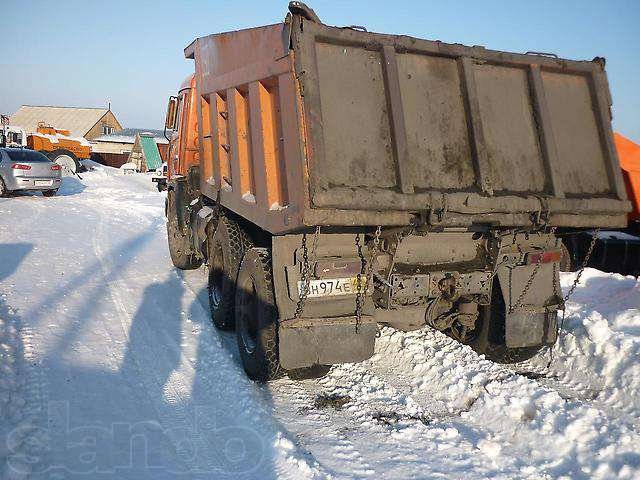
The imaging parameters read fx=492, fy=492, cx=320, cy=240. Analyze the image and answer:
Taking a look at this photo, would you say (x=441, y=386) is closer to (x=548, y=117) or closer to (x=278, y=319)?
(x=278, y=319)

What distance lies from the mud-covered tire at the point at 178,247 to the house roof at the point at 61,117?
191ft

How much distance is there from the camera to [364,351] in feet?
13.3

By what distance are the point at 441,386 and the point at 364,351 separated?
2.80ft

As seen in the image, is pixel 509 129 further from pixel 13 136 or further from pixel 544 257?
pixel 13 136

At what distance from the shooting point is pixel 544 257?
14.8 feet

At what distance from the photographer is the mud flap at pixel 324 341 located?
3918mm

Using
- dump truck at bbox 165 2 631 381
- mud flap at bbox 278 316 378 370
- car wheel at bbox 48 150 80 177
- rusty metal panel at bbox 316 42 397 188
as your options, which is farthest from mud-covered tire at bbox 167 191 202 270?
car wheel at bbox 48 150 80 177

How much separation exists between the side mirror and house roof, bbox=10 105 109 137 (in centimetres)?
5813

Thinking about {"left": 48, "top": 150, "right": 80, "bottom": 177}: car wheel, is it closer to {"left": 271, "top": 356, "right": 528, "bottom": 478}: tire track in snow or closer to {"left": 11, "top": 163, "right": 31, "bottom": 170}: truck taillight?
{"left": 11, "top": 163, "right": 31, "bottom": 170}: truck taillight

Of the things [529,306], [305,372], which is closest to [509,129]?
[529,306]

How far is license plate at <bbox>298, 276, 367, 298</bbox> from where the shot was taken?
388 cm

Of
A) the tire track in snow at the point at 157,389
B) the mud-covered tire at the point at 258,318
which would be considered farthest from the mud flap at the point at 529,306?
the tire track in snow at the point at 157,389

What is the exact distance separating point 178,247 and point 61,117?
64.0 metres

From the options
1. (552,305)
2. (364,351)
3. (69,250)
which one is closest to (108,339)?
(364,351)
